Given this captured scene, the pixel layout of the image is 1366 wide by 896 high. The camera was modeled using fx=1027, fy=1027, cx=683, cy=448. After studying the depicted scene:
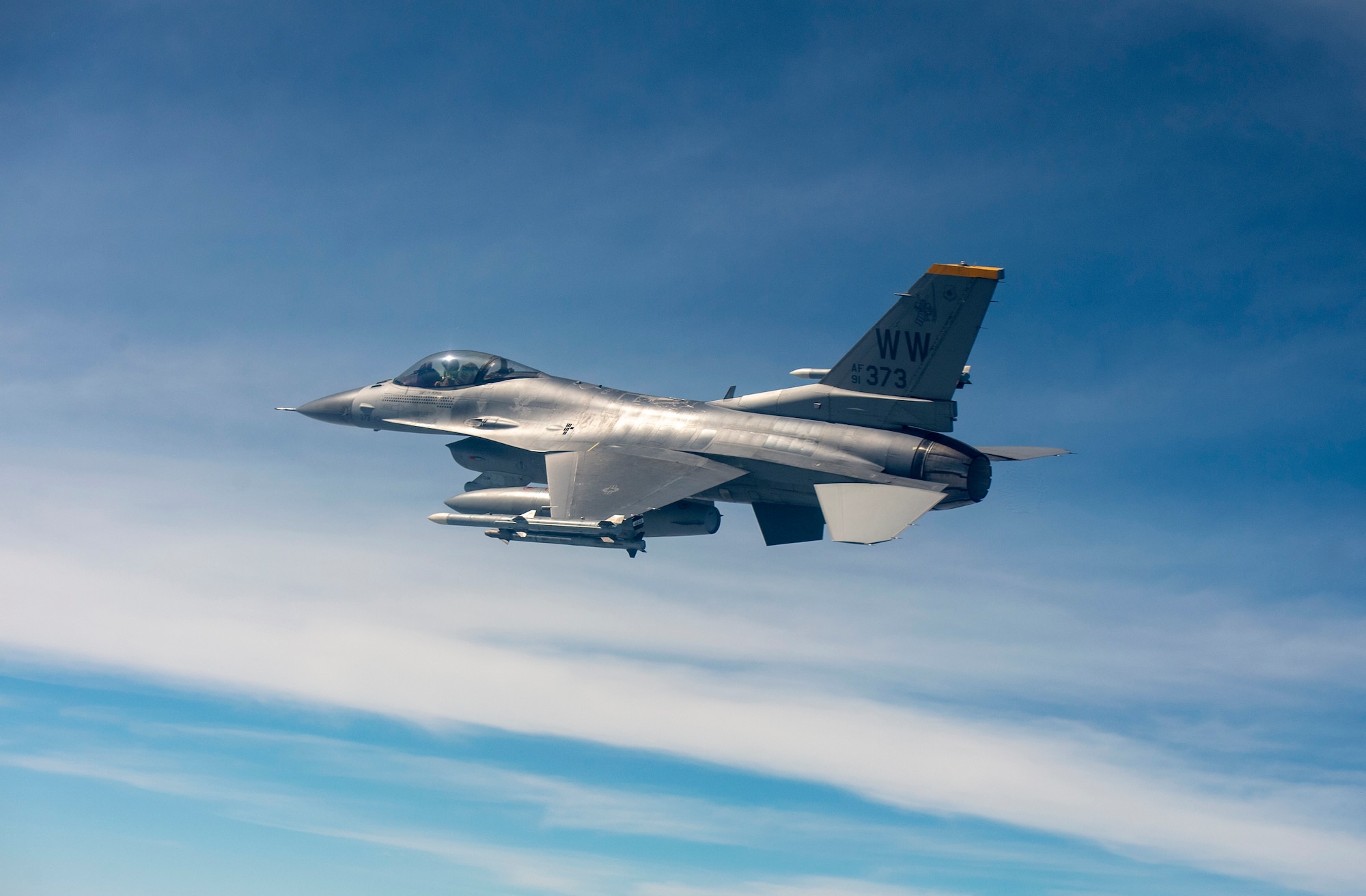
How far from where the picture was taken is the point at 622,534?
79.7 feet

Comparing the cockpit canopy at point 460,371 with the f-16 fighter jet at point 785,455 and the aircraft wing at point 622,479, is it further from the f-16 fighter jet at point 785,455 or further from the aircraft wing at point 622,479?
the aircraft wing at point 622,479

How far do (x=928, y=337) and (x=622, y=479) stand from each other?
8704 mm

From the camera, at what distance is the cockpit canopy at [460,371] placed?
32.6 meters

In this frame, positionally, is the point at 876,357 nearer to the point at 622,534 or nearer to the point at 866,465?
the point at 866,465

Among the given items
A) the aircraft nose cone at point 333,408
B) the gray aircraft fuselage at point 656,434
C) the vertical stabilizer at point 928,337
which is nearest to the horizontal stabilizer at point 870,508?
the gray aircraft fuselage at point 656,434

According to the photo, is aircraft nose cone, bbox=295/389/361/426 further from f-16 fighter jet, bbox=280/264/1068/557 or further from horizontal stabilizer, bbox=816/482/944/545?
horizontal stabilizer, bbox=816/482/944/545

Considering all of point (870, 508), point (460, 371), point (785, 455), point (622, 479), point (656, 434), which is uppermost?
point (460, 371)

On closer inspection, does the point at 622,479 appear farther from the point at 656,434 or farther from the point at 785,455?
the point at 785,455

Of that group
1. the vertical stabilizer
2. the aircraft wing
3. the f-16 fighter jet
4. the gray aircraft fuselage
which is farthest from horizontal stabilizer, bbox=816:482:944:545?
the aircraft wing

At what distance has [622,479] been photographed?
87.7 ft

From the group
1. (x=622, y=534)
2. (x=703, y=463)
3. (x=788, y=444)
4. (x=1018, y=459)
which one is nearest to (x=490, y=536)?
(x=622, y=534)

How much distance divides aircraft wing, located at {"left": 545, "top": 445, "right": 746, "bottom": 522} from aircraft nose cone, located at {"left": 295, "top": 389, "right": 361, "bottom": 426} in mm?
8747

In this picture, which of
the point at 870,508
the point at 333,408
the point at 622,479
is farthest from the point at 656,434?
the point at 333,408

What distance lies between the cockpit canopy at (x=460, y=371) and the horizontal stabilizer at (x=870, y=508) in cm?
1175
